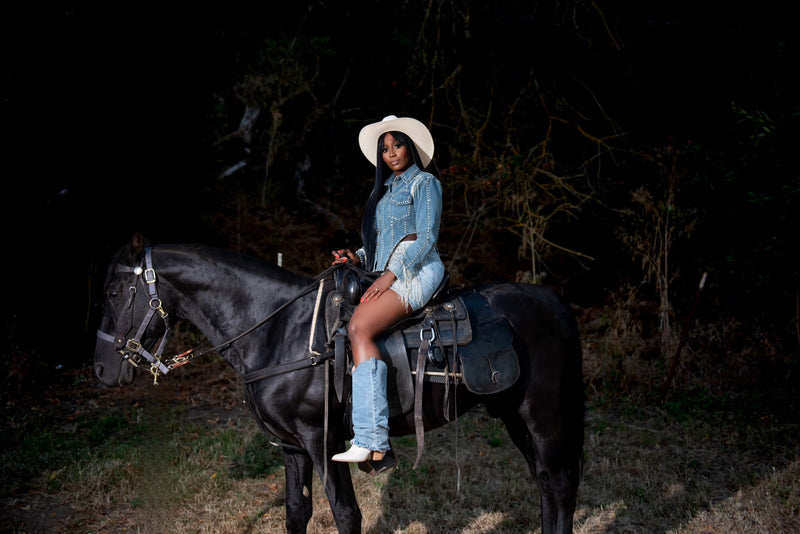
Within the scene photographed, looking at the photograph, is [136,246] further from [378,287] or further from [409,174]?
[409,174]

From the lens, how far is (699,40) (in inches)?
333

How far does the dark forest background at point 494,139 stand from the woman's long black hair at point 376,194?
3.50m

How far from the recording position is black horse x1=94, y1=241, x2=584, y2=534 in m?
3.26

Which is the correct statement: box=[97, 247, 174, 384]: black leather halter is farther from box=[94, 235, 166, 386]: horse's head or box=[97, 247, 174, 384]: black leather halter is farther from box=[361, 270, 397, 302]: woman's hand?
box=[361, 270, 397, 302]: woman's hand

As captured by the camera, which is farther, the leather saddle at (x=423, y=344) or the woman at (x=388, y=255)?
the leather saddle at (x=423, y=344)

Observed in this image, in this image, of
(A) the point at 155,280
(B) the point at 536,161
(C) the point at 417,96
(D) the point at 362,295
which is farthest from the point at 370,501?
(C) the point at 417,96

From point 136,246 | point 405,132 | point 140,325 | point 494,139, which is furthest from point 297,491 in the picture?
point 494,139

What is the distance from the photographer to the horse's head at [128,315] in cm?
329

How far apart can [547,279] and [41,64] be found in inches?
321

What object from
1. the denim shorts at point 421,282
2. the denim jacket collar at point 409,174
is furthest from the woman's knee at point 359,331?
the denim jacket collar at point 409,174

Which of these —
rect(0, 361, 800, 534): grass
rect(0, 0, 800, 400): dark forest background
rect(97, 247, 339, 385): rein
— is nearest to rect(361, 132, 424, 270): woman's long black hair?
rect(97, 247, 339, 385): rein

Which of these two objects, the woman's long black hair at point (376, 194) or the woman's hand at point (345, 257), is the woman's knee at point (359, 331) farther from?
the woman's long black hair at point (376, 194)

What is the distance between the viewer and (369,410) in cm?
306

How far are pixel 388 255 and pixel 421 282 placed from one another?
26 cm
